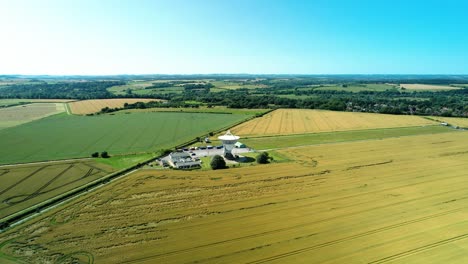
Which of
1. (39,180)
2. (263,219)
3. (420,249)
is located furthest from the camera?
(39,180)

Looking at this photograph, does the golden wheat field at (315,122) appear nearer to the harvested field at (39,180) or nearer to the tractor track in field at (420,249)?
the harvested field at (39,180)

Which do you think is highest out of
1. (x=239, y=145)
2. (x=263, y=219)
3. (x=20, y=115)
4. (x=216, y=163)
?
(x=20, y=115)

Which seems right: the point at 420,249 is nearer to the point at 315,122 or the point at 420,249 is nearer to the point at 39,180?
the point at 39,180

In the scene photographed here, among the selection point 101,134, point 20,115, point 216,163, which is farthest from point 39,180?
point 20,115

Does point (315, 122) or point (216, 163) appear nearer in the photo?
point (216, 163)

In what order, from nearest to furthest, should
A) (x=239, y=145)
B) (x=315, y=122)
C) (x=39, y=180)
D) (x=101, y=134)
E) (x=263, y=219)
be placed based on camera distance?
(x=263, y=219)
(x=39, y=180)
(x=239, y=145)
(x=101, y=134)
(x=315, y=122)

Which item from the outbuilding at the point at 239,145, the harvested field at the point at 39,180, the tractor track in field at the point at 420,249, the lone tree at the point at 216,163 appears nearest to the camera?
the tractor track in field at the point at 420,249

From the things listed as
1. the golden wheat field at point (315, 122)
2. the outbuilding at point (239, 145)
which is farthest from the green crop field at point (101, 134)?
the outbuilding at point (239, 145)
